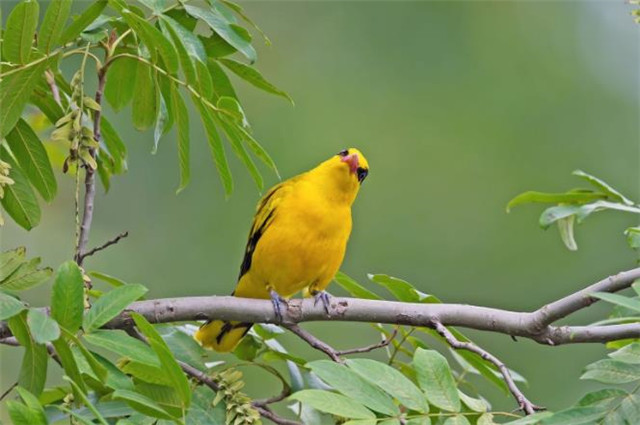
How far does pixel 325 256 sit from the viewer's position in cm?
386

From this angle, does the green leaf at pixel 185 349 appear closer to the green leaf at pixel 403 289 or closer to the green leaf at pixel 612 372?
the green leaf at pixel 403 289

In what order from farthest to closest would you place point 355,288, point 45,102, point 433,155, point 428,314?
point 433,155 < point 355,288 < point 45,102 < point 428,314

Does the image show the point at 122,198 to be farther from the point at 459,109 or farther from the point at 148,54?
the point at 148,54

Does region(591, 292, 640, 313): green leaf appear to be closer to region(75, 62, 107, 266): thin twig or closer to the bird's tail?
region(75, 62, 107, 266): thin twig

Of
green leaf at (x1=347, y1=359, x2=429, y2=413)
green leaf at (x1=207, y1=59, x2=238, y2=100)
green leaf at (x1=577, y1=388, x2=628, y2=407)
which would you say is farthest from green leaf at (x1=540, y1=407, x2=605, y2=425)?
green leaf at (x1=207, y1=59, x2=238, y2=100)

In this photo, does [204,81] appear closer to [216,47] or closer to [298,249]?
[216,47]

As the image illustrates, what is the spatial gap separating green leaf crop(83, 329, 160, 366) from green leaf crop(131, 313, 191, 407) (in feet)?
0.15

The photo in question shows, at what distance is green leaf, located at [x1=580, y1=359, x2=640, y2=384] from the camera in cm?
212

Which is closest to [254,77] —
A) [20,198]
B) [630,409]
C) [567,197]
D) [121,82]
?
[121,82]

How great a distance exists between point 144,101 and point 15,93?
499mm

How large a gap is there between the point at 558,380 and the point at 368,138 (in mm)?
4089

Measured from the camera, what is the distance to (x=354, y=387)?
2096 mm

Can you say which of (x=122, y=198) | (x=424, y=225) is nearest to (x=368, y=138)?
(x=424, y=225)

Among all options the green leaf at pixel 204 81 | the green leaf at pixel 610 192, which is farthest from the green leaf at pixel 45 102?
the green leaf at pixel 610 192
